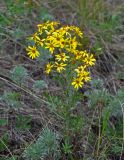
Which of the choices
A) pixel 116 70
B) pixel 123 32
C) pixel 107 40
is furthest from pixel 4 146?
pixel 123 32

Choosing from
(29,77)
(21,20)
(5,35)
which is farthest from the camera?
(21,20)

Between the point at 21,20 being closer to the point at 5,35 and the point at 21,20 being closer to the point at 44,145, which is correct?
the point at 5,35

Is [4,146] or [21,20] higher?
[21,20]

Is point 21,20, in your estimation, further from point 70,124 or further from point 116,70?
point 70,124

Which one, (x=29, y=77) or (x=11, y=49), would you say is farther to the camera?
(x=11, y=49)

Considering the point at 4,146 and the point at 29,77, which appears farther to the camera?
the point at 29,77

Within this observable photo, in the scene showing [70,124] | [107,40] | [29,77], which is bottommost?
[70,124]

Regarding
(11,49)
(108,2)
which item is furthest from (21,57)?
(108,2)

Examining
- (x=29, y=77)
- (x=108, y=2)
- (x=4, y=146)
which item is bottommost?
(x=4, y=146)

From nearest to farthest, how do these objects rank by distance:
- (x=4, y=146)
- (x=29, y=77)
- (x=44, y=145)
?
(x=44, y=145)
(x=4, y=146)
(x=29, y=77)
